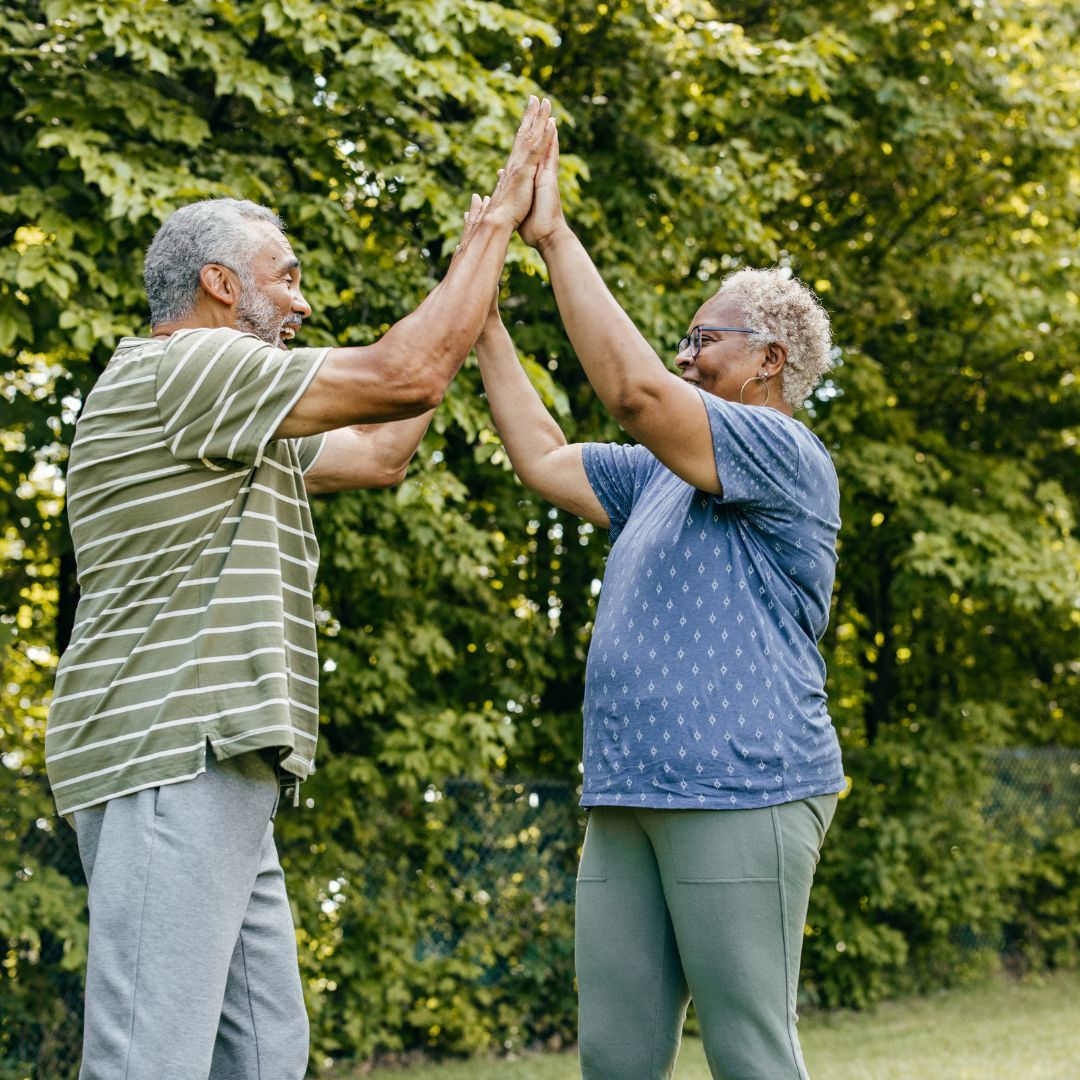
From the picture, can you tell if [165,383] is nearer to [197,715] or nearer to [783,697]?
[197,715]

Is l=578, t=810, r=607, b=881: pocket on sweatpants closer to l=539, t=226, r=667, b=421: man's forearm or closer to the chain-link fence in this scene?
l=539, t=226, r=667, b=421: man's forearm

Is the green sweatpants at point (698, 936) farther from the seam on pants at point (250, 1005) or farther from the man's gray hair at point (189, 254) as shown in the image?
the man's gray hair at point (189, 254)

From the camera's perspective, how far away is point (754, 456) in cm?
235

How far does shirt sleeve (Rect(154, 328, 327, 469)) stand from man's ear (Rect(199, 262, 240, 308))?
215mm

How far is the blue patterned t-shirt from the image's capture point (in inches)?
92.0

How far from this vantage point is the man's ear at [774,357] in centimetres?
262

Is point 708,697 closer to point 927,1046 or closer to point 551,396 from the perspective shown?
point 551,396

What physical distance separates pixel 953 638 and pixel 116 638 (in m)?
8.16

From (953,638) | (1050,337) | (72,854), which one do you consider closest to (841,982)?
(953,638)

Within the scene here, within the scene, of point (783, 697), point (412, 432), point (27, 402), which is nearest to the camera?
point (783, 697)

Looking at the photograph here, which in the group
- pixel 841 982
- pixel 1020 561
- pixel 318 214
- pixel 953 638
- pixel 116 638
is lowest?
pixel 841 982

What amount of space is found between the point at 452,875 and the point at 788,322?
5137 millimetres

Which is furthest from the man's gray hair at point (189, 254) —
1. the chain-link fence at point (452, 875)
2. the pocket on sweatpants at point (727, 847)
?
the chain-link fence at point (452, 875)

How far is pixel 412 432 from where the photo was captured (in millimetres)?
2807
